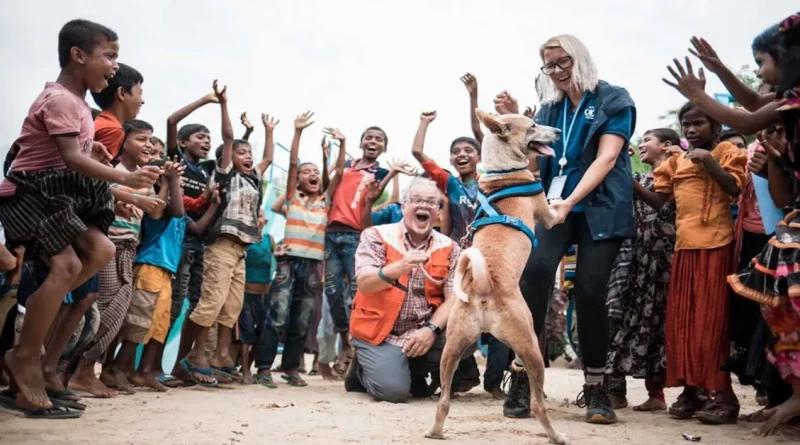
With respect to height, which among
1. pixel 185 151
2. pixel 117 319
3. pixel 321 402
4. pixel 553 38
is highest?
pixel 553 38

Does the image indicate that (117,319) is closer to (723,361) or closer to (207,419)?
(207,419)

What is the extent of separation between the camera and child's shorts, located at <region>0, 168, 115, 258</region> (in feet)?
12.8

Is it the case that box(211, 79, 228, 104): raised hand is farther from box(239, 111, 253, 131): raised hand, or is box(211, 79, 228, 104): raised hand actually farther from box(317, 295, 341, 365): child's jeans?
box(317, 295, 341, 365): child's jeans

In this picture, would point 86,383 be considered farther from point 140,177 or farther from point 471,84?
point 471,84

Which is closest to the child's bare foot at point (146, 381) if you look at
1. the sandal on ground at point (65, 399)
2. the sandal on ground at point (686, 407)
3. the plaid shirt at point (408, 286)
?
the sandal on ground at point (65, 399)

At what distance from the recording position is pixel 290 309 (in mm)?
7035

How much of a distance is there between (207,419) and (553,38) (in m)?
2.99

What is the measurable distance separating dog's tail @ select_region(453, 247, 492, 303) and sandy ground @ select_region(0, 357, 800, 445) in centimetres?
73

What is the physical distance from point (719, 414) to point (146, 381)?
12.9 feet

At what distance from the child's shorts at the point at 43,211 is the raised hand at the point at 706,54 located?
3261mm

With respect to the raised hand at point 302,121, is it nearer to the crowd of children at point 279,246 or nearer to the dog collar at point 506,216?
the crowd of children at point 279,246

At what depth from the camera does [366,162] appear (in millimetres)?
8094

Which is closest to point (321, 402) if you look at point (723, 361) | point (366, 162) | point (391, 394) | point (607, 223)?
point (391, 394)

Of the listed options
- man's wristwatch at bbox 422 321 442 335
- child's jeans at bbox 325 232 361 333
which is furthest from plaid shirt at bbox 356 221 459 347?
child's jeans at bbox 325 232 361 333
